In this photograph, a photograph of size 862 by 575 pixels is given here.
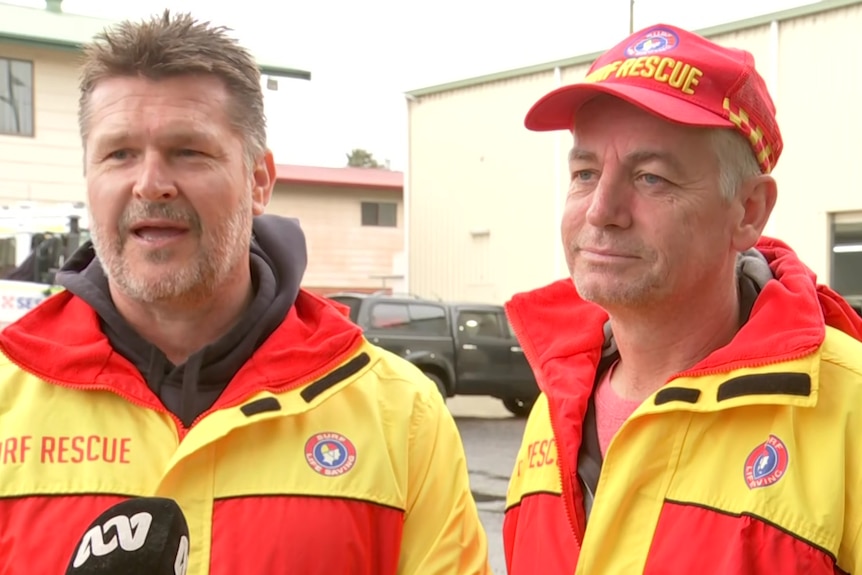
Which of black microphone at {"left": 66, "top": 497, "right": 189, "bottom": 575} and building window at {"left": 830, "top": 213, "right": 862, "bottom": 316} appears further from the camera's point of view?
building window at {"left": 830, "top": 213, "right": 862, "bottom": 316}

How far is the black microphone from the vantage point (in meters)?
1.27

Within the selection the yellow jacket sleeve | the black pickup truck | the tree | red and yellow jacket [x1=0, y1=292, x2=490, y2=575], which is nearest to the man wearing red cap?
the yellow jacket sleeve

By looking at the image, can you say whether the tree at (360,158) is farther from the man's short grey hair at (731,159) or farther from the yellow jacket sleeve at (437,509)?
the man's short grey hair at (731,159)

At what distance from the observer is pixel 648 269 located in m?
2.07

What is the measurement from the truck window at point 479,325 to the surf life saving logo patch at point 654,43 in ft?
38.6

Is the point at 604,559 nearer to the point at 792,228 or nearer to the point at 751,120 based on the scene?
the point at 751,120

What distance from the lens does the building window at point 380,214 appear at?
Answer: 28967 millimetres

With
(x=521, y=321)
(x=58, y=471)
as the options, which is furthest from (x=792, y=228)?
(x=58, y=471)

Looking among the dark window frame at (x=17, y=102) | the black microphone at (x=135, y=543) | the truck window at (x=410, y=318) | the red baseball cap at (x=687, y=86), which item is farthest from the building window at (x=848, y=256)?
the black microphone at (x=135, y=543)

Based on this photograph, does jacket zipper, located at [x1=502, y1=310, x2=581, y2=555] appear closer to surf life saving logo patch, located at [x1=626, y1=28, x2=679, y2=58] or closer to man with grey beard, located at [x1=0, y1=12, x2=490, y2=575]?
man with grey beard, located at [x1=0, y1=12, x2=490, y2=575]

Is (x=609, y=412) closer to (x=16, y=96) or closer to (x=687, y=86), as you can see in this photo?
(x=687, y=86)

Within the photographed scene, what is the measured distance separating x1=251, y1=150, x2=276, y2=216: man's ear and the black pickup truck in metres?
10.5

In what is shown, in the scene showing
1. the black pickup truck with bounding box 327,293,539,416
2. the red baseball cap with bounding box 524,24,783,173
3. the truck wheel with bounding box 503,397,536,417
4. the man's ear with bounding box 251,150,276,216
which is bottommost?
the truck wheel with bounding box 503,397,536,417

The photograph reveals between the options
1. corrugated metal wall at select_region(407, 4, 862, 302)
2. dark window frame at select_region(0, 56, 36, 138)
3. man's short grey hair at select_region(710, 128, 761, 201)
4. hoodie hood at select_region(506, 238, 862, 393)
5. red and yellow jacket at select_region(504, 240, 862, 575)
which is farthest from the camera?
corrugated metal wall at select_region(407, 4, 862, 302)
